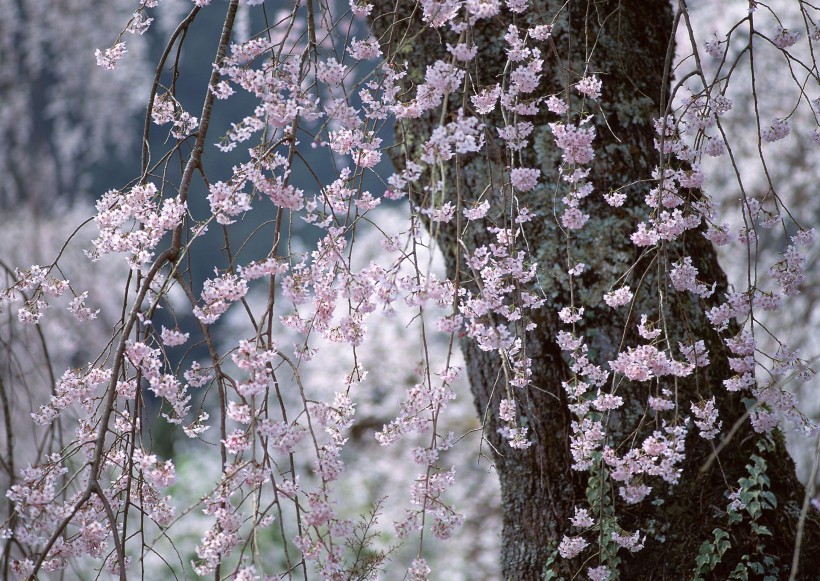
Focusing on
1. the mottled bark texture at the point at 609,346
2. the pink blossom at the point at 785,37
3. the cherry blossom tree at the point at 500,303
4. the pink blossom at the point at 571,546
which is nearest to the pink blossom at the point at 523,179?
the cherry blossom tree at the point at 500,303

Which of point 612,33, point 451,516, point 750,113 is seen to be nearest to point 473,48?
point 451,516

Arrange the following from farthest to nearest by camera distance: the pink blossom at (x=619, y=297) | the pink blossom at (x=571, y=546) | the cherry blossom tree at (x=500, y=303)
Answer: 1. the pink blossom at (x=571, y=546)
2. the pink blossom at (x=619, y=297)
3. the cherry blossom tree at (x=500, y=303)

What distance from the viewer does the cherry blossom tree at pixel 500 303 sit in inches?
49.0

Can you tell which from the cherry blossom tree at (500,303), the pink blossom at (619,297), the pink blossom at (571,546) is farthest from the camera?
the pink blossom at (571,546)

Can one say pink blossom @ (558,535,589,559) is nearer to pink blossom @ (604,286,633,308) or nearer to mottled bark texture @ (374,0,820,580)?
mottled bark texture @ (374,0,820,580)

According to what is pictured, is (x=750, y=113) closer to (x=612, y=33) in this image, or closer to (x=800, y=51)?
(x=800, y=51)

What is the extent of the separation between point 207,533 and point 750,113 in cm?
414

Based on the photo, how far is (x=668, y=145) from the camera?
1426mm

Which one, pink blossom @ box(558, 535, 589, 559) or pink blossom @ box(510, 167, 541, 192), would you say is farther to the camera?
pink blossom @ box(558, 535, 589, 559)

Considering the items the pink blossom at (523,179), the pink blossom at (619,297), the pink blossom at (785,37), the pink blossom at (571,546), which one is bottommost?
the pink blossom at (571,546)

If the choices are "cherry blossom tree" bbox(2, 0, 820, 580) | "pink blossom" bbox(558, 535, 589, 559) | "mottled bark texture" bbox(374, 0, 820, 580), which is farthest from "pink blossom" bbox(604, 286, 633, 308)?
"pink blossom" bbox(558, 535, 589, 559)

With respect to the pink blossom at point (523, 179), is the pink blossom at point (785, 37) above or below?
above

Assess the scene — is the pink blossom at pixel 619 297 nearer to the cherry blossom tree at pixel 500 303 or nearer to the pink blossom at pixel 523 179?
the cherry blossom tree at pixel 500 303

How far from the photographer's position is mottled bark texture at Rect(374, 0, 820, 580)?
1.64 metres
